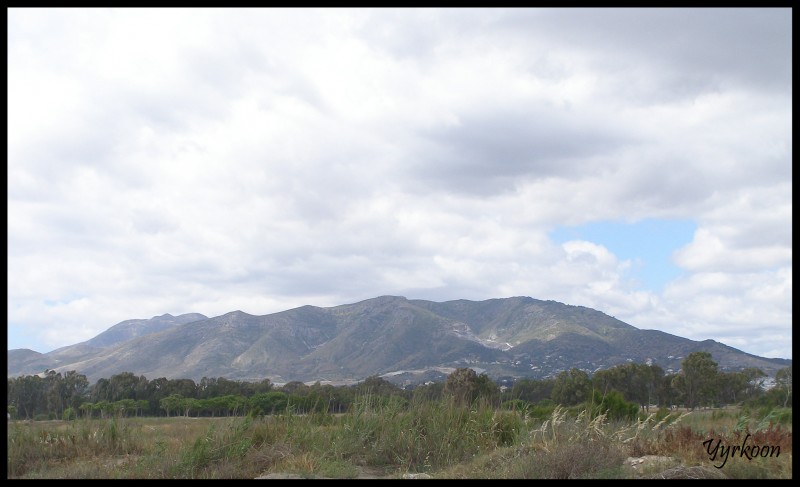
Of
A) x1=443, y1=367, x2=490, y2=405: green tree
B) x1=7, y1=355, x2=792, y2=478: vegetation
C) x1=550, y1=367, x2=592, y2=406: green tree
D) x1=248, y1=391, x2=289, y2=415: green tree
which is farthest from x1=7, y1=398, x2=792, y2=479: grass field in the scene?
x1=550, y1=367, x2=592, y2=406: green tree

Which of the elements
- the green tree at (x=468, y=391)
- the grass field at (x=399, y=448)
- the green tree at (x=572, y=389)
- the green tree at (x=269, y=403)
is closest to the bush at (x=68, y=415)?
the grass field at (x=399, y=448)

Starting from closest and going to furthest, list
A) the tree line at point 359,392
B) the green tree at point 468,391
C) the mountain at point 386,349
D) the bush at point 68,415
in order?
the green tree at point 468,391 → the tree line at point 359,392 → the bush at point 68,415 → the mountain at point 386,349

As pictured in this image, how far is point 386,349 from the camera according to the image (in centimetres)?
15612

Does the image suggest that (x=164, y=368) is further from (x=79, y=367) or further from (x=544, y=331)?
(x=544, y=331)

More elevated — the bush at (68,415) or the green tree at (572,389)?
the bush at (68,415)

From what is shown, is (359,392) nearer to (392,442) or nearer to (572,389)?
(392,442)

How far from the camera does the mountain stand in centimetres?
11356

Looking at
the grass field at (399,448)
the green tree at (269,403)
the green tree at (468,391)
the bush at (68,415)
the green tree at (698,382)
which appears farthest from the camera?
the green tree at (698,382)

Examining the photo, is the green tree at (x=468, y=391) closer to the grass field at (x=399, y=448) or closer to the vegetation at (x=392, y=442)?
the vegetation at (x=392, y=442)

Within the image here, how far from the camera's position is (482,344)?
16000 cm

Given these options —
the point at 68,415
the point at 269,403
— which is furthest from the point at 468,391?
the point at 68,415

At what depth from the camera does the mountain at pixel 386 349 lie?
114 meters

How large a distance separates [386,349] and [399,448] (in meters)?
146

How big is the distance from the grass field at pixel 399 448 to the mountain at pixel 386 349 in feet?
280
